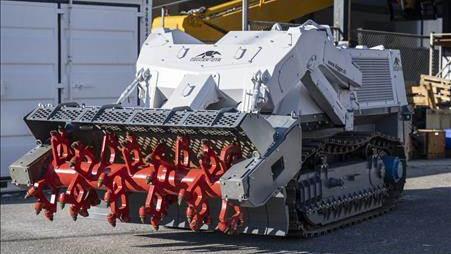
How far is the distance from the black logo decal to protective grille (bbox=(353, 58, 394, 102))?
1.99m

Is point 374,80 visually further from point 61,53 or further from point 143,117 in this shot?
point 61,53

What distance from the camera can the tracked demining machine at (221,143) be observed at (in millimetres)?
6590

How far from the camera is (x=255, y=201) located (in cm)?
639

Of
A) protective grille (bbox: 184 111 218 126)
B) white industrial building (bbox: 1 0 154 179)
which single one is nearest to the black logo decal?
protective grille (bbox: 184 111 218 126)

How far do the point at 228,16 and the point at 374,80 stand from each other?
824cm

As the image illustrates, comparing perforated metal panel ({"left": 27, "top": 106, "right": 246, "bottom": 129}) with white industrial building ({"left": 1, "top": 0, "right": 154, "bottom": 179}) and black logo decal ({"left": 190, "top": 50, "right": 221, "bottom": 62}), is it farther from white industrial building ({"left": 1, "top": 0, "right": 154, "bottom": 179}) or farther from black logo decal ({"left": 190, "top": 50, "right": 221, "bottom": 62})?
white industrial building ({"left": 1, "top": 0, "right": 154, "bottom": 179})

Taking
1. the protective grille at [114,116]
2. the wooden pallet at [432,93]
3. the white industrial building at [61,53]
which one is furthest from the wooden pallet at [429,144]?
the protective grille at [114,116]

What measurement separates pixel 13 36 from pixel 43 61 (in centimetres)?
52

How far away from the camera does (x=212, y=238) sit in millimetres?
8008

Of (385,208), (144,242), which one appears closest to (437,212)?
(385,208)

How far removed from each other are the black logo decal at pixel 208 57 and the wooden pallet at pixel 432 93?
10991 mm

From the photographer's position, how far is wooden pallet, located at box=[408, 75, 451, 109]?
17.8 m

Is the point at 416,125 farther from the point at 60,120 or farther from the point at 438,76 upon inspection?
the point at 60,120

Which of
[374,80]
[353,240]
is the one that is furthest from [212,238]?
[374,80]
